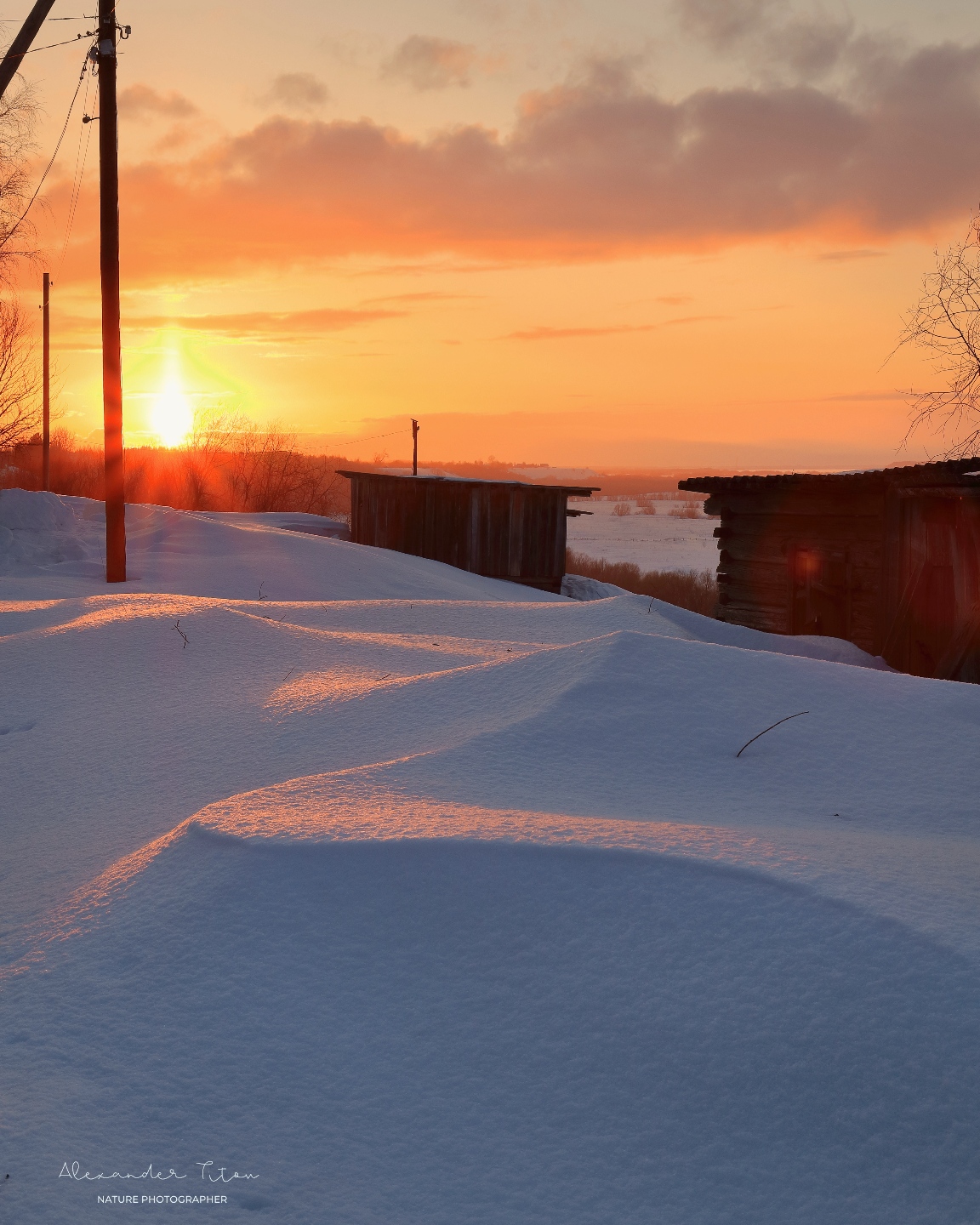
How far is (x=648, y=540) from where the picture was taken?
66812mm

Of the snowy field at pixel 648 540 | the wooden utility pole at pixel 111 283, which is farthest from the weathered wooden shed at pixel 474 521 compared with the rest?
the snowy field at pixel 648 540

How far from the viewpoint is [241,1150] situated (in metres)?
1.94

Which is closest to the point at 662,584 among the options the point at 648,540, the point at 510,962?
the point at 510,962

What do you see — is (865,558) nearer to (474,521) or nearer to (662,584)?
(474,521)

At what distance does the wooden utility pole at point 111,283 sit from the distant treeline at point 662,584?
65.0 feet

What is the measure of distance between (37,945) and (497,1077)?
1475 mm

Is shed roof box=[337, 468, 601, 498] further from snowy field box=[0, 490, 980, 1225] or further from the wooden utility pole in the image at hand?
snowy field box=[0, 490, 980, 1225]

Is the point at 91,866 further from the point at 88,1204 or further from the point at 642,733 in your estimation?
the point at 642,733

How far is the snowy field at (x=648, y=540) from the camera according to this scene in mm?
50906

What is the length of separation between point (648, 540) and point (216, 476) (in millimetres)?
34010

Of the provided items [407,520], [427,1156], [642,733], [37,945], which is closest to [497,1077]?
[427,1156]

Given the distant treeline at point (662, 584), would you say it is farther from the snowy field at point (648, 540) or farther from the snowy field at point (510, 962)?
the snowy field at point (510, 962)

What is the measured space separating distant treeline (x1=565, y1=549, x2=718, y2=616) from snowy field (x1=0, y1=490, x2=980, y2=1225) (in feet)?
84.3

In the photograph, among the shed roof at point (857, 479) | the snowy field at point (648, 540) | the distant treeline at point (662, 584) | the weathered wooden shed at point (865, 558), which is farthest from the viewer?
the snowy field at point (648, 540)
